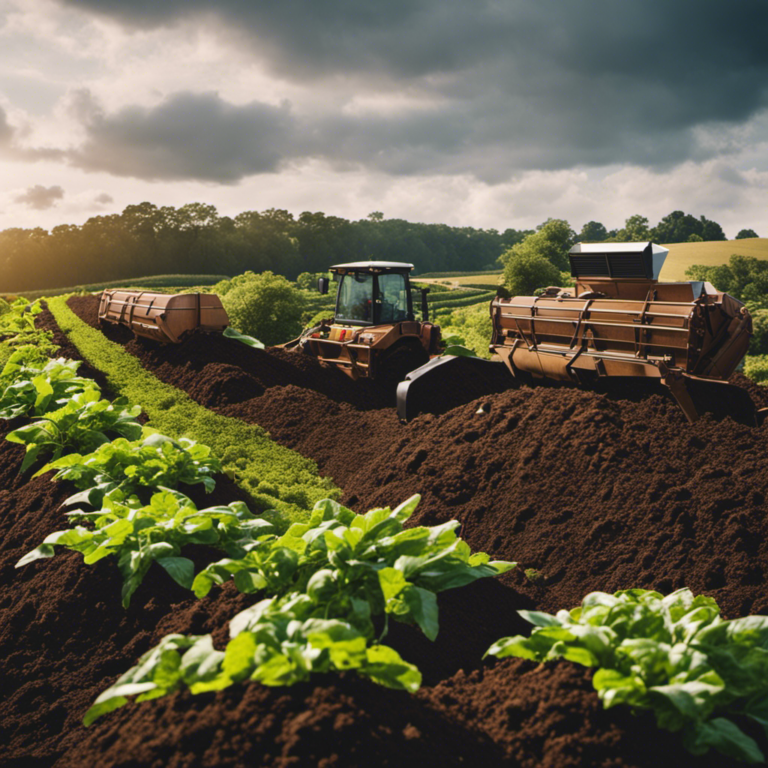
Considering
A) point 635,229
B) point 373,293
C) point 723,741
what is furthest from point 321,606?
point 635,229

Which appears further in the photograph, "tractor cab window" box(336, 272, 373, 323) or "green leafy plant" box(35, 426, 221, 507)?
"tractor cab window" box(336, 272, 373, 323)

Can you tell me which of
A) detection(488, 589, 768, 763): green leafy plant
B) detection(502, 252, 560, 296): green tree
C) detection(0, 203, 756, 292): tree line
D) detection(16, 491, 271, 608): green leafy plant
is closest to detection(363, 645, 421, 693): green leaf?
detection(488, 589, 768, 763): green leafy plant

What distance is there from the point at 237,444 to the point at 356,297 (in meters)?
4.51

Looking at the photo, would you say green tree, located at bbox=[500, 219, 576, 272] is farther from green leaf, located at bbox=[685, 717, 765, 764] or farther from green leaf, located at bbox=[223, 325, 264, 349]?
green leaf, located at bbox=[685, 717, 765, 764]

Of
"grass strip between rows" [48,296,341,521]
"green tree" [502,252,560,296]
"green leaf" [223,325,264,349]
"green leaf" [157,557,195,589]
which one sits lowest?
"grass strip between rows" [48,296,341,521]

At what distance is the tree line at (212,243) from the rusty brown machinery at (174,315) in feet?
174

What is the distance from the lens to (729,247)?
6406cm

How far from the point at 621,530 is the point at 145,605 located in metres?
3.97

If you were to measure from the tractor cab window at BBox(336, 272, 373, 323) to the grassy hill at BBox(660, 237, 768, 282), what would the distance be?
158 ft

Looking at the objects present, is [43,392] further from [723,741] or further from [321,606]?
[723,741]

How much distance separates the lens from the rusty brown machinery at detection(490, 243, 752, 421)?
6.87 metres

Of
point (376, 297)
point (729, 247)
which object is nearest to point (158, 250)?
point (729, 247)

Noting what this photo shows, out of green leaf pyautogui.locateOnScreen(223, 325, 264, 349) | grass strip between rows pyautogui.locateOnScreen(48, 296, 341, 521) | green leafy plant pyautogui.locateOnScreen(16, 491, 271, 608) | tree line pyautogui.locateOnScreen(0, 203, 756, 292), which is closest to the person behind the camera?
green leafy plant pyautogui.locateOnScreen(16, 491, 271, 608)

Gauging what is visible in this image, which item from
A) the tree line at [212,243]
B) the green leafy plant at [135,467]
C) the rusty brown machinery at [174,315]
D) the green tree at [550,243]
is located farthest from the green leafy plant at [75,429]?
the tree line at [212,243]
